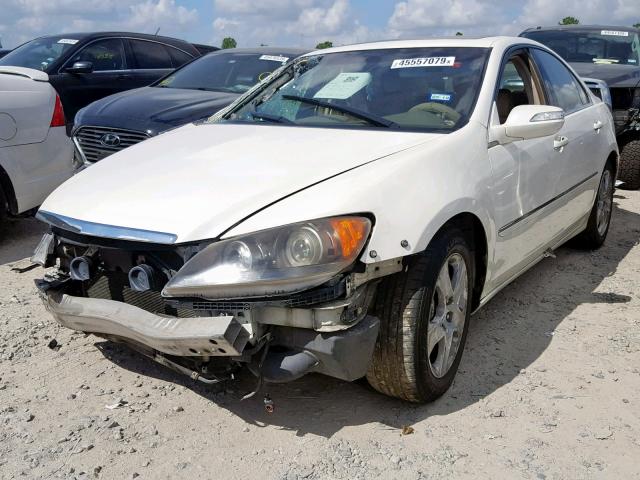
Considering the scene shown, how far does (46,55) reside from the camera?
798 cm

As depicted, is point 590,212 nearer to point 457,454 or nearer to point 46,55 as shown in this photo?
point 457,454

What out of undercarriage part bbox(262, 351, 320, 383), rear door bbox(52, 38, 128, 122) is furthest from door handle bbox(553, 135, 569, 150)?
rear door bbox(52, 38, 128, 122)

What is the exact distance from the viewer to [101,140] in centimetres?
563

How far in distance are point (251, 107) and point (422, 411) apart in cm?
206

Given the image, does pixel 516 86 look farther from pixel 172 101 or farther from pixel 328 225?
pixel 172 101

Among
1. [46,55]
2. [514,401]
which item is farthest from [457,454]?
[46,55]

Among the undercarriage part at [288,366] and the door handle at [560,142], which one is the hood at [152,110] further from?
the undercarriage part at [288,366]

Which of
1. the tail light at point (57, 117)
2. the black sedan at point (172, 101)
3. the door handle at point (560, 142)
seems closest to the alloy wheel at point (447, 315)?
the door handle at point (560, 142)

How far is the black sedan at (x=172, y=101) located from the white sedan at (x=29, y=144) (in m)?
0.26

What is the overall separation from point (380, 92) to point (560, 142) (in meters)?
1.17

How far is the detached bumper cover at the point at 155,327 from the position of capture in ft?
7.64

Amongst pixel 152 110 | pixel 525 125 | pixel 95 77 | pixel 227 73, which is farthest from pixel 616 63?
pixel 95 77

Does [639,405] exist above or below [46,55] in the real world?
below

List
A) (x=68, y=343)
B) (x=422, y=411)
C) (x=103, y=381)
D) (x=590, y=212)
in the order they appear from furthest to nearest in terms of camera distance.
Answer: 1. (x=590, y=212)
2. (x=68, y=343)
3. (x=103, y=381)
4. (x=422, y=411)
